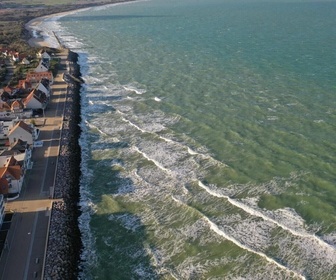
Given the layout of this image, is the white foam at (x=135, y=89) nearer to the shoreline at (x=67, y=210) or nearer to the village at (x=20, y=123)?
the shoreline at (x=67, y=210)

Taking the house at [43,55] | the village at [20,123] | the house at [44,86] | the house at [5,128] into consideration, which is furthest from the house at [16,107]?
the house at [43,55]

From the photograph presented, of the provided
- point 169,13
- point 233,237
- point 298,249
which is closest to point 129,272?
point 233,237

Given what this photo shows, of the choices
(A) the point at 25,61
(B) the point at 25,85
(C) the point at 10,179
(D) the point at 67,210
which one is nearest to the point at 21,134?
(C) the point at 10,179

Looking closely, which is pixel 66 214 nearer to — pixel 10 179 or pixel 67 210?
pixel 67 210

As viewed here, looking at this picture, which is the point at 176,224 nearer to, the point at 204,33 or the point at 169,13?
the point at 204,33

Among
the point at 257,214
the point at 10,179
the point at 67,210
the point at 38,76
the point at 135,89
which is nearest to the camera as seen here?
the point at 257,214

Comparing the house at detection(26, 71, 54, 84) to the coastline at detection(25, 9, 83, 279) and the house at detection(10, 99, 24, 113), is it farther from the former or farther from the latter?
the coastline at detection(25, 9, 83, 279)

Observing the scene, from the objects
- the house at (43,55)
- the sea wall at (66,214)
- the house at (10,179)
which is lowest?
the sea wall at (66,214)
